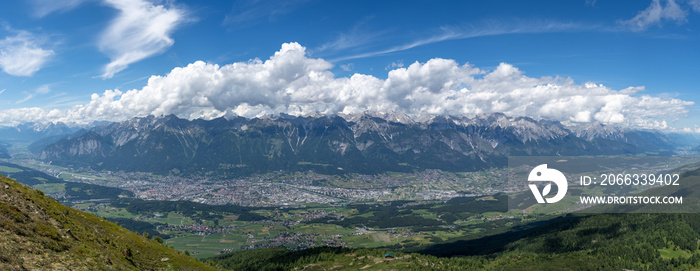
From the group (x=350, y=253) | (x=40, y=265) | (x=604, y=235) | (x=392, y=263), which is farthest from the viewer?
(x=604, y=235)

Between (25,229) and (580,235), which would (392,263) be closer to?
(25,229)

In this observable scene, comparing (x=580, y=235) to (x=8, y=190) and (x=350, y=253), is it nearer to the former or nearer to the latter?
(x=350, y=253)

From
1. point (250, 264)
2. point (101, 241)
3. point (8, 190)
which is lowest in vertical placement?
point (250, 264)

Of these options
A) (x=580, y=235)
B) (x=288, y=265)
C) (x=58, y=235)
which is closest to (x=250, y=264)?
(x=288, y=265)

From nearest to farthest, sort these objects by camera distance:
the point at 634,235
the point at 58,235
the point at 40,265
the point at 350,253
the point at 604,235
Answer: the point at 40,265 → the point at 58,235 → the point at 350,253 → the point at 634,235 → the point at 604,235

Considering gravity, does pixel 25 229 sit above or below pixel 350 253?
above

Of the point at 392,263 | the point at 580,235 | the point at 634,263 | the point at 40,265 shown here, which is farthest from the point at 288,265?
the point at 580,235

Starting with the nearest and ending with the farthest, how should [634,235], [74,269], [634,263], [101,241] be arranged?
[74,269] → [101,241] → [634,263] → [634,235]

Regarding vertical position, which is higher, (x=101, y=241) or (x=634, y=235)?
(x=101, y=241)

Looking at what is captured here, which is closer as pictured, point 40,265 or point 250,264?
point 40,265
